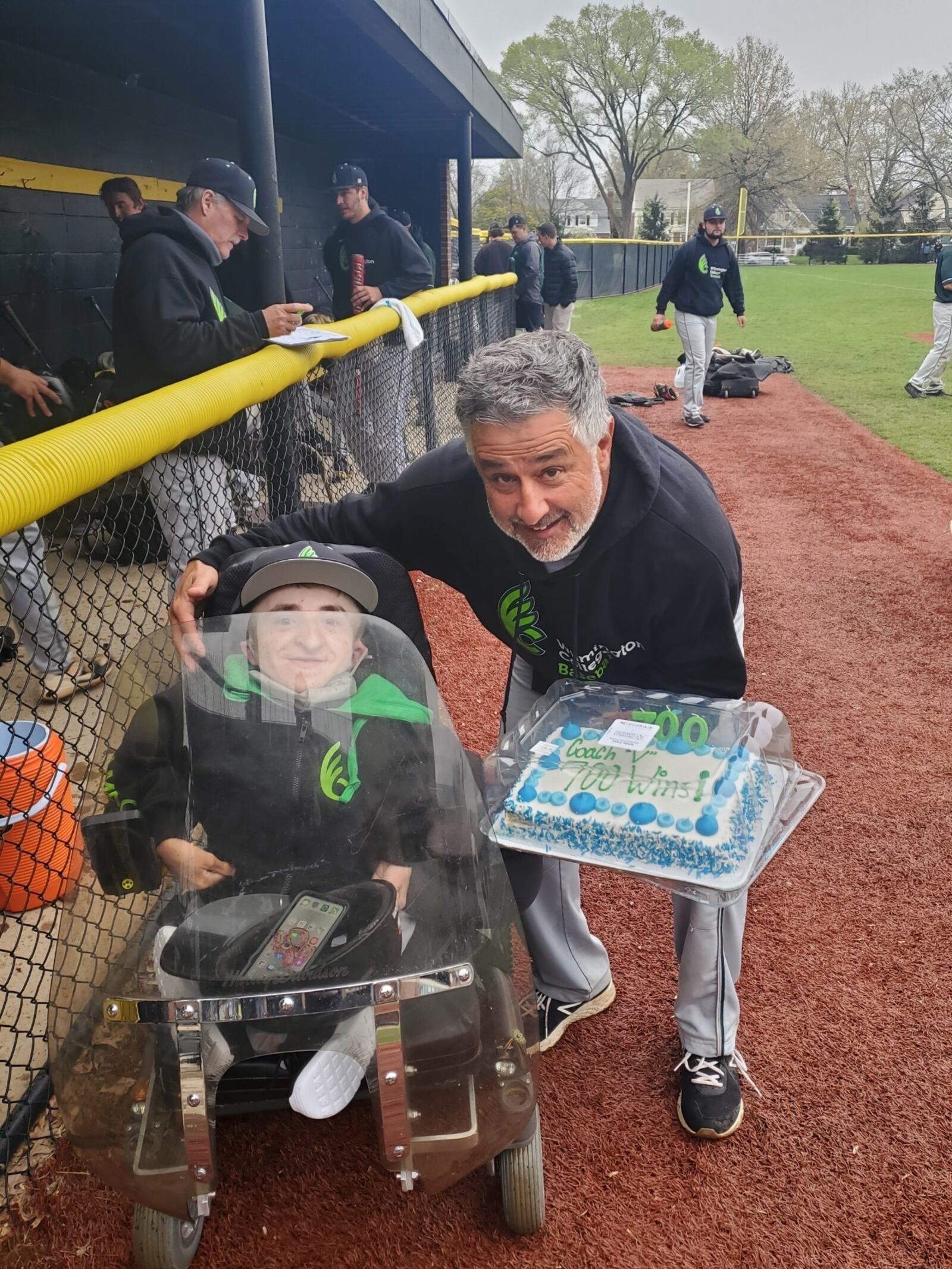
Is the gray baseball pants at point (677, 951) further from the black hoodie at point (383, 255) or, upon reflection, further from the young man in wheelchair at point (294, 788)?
the black hoodie at point (383, 255)

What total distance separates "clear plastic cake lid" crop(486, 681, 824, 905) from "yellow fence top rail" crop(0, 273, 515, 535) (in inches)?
38.9

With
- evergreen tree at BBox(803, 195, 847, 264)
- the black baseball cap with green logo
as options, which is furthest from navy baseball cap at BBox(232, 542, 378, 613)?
evergreen tree at BBox(803, 195, 847, 264)

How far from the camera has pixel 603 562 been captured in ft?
6.73

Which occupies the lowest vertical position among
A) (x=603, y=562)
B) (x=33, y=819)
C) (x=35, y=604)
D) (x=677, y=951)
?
(x=677, y=951)

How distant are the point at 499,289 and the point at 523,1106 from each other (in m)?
10.9

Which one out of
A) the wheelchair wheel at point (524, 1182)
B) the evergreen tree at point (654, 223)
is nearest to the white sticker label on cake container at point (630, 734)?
the wheelchair wheel at point (524, 1182)

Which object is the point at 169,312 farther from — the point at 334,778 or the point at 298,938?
the point at 298,938

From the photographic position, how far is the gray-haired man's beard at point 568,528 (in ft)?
6.38

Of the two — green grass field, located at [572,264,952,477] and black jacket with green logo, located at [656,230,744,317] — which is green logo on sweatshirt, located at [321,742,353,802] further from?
black jacket with green logo, located at [656,230,744,317]

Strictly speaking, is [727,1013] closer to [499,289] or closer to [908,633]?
[908,633]

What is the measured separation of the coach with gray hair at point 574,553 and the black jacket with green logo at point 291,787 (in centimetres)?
24

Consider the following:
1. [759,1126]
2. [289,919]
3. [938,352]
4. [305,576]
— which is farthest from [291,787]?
[938,352]

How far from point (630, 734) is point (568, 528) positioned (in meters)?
0.45

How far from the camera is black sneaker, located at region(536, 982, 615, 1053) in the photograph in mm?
2455
